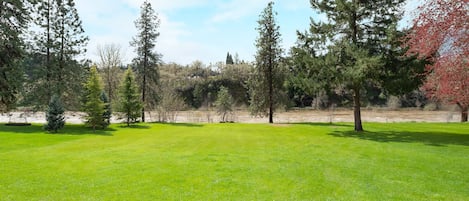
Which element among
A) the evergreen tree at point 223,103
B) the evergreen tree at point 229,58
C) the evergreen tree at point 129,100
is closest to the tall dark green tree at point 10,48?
the evergreen tree at point 129,100

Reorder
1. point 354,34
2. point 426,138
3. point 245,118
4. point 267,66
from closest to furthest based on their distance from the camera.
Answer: point 426,138 < point 354,34 < point 267,66 < point 245,118

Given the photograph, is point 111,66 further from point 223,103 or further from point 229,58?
point 229,58

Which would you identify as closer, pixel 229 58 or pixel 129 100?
pixel 129 100

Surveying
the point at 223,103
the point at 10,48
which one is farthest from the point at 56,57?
the point at 223,103

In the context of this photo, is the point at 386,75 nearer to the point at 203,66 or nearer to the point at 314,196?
the point at 314,196

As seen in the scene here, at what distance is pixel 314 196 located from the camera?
21.5 ft

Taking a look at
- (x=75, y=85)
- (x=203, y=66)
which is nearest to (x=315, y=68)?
(x=75, y=85)

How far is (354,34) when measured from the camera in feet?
68.7

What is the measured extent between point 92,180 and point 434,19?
888cm

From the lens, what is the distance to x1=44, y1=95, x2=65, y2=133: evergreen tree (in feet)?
70.3

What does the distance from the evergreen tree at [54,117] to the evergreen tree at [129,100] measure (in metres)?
6.44

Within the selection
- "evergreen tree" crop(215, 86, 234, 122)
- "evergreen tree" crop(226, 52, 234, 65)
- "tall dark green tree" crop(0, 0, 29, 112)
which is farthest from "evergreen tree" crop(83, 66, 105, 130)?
"evergreen tree" crop(226, 52, 234, 65)

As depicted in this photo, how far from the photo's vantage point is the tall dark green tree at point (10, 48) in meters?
22.0

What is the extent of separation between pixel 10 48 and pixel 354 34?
74.9 feet
